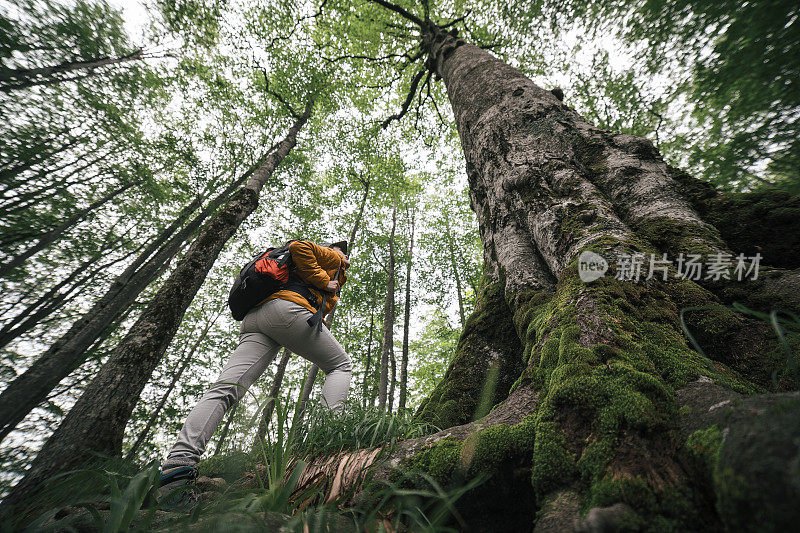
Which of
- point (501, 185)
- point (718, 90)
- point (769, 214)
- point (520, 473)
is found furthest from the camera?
point (718, 90)

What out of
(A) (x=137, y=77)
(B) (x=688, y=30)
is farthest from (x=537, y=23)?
(A) (x=137, y=77)

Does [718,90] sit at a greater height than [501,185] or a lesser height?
greater

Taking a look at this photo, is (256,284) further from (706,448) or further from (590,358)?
(706,448)

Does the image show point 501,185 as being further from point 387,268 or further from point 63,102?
point 387,268

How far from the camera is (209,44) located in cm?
727

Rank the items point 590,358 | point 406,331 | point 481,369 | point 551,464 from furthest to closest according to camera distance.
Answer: point 406,331 < point 481,369 < point 590,358 < point 551,464

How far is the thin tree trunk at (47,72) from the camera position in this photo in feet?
15.8

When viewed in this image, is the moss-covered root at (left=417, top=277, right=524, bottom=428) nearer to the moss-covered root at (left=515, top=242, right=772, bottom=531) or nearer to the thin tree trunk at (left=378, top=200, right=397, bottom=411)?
the moss-covered root at (left=515, top=242, right=772, bottom=531)

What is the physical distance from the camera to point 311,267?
103 inches

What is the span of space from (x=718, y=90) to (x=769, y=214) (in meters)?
2.13

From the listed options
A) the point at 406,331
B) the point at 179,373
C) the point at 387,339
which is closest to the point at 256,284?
the point at 387,339

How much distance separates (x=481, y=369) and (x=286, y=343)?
1.63m

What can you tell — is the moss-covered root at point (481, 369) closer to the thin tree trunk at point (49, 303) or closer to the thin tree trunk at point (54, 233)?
the thin tree trunk at point (54, 233)

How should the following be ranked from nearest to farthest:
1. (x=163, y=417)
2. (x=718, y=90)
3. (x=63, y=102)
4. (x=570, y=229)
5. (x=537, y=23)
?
1. (x=570, y=229)
2. (x=718, y=90)
3. (x=537, y=23)
4. (x=63, y=102)
5. (x=163, y=417)
